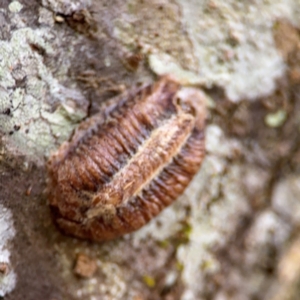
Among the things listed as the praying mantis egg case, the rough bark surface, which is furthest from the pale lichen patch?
the praying mantis egg case

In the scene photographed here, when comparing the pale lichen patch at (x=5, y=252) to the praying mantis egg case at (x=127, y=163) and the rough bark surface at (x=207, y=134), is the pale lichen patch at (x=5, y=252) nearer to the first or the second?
the rough bark surface at (x=207, y=134)

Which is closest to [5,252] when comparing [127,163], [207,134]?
[127,163]

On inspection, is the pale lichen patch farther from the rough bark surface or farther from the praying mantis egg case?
the praying mantis egg case

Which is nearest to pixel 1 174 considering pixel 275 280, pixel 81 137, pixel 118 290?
pixel 81 137

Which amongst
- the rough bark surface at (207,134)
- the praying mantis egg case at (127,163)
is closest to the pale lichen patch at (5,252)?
the rough bark surface at (207,134)

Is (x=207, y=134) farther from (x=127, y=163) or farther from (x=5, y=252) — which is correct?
(x=5, y=252)
